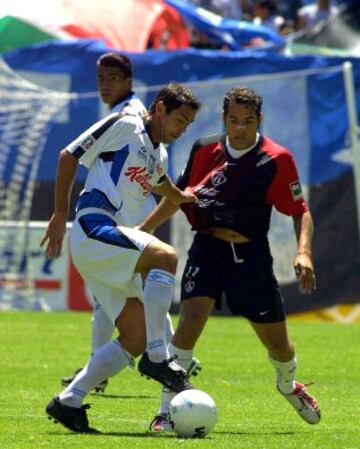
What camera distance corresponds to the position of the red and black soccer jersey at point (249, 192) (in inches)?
315

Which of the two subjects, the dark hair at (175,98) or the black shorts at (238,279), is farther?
the black shorts at (238,279)

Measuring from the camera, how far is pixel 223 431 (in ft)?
25.1

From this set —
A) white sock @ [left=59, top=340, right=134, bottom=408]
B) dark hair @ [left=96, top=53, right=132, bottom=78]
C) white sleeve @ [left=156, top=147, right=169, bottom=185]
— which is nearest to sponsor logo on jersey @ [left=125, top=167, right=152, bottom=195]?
white sleeve @ [left=156, top=147, right=169, bottom=185]

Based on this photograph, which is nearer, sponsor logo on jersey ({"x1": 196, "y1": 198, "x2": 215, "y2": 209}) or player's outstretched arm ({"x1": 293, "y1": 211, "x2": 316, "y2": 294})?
player's outstretched arm ({"x1": 293, "y1": 211, "x2": 316, "y2": 294})

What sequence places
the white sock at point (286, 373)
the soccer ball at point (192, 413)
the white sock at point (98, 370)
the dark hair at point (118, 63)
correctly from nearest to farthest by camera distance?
1. the soccer ball at point (192, 413)
2. the white sock at point (98, 370)
3. the white sock at point (286, 373)
4. the dark hair at point (118, 63)

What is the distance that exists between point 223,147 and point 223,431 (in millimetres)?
1760

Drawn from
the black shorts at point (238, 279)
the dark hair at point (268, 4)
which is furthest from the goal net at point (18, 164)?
the black shorts at point (238, 279)

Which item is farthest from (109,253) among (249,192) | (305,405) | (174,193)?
(305,405)

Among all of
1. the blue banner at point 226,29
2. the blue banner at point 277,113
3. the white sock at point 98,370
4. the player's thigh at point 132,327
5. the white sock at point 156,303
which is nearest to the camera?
the white sock at point 156,303

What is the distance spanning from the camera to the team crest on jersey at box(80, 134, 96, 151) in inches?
299

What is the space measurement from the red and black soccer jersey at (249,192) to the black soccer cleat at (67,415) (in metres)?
1.44

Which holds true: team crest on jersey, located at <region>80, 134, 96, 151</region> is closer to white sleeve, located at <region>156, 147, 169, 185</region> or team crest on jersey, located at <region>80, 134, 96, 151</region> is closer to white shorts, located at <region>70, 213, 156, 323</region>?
white shorts, located at <region>70, 213, 156, 323</region>

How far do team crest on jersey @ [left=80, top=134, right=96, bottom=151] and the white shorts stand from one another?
1.31ft

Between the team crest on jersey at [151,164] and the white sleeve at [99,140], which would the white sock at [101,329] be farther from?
the white sleeve at [99,140]
